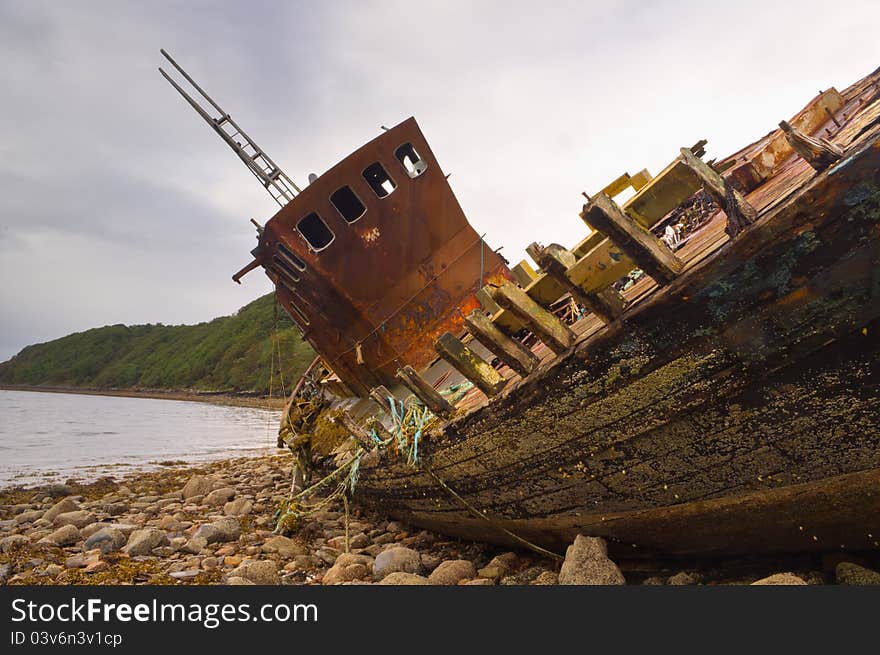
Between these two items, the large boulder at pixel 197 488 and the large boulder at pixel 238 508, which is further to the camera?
the large boulder at pixel 197 488

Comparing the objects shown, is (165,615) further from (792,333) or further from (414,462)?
(792,333)

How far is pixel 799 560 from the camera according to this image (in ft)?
11.5

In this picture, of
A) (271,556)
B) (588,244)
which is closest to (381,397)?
(271,556)

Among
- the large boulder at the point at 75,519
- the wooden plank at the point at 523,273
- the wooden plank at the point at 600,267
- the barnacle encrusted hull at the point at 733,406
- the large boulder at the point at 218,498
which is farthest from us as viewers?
the large boulder at the point at 218,498

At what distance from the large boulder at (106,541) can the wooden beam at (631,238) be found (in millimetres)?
6678

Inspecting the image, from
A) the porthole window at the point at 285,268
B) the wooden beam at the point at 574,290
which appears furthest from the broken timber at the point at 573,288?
the porthole window at the point at 285,268

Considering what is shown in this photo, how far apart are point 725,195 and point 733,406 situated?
1.06 meters

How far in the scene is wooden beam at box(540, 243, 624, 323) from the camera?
2748 mm

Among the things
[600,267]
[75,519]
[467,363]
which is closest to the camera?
[600,267]

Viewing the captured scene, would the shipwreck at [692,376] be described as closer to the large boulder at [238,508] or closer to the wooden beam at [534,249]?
Result: the wooden beam at [534,249]

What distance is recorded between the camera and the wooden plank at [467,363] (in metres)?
3.64

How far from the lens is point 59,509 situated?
9.03m

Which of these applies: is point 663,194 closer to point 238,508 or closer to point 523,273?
point 523,273

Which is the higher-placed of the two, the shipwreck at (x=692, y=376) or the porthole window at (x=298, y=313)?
the porthole window at (x=298, y=313)
